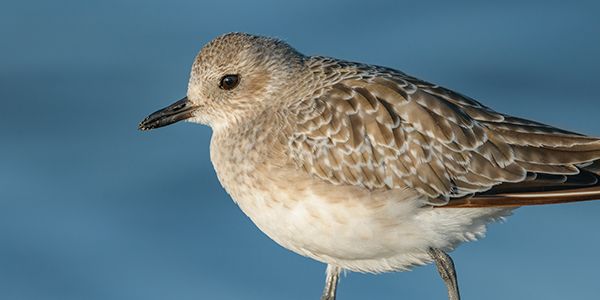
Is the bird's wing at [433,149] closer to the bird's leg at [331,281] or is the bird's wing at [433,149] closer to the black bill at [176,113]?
the black bill at [176,113]

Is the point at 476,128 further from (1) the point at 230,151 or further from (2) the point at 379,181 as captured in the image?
(1) the point at 230,151

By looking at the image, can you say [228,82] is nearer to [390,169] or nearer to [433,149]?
[390,169]

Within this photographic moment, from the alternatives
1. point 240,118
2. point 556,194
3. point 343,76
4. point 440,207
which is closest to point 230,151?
point 240,118

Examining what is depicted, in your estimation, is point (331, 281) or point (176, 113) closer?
point (176, 113)

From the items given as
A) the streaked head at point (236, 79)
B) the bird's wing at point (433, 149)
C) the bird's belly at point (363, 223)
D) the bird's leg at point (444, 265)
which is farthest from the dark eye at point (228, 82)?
the bird's leg at point (444, 265)

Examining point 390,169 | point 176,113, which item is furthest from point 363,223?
point 176,113
